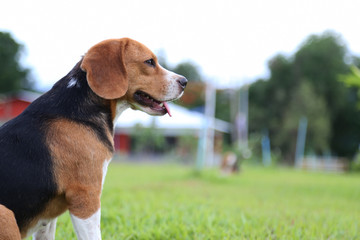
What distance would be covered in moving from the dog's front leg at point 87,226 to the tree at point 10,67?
35948mm

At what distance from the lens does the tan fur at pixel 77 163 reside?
2244mm

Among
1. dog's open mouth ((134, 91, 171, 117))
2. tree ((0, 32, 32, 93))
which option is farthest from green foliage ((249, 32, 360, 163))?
dog's open mouth ((134, 91, 171, 117))

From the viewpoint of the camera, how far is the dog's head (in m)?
2.56

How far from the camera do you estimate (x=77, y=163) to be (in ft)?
7.56

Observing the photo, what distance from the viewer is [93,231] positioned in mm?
2271

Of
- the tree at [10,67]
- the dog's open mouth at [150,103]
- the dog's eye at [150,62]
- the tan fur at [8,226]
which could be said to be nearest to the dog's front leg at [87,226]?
the tan fur at [8,226]

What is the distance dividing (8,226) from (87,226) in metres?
0.45

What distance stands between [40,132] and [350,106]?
129ft

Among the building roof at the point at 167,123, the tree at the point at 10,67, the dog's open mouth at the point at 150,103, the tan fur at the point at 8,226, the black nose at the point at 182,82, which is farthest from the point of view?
the tree at the point at 10,67

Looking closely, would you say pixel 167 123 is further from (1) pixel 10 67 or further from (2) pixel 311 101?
(1) pixel 10 67

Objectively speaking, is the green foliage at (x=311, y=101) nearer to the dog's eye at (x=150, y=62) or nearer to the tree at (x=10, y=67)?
the tree at (x=10, y=67)

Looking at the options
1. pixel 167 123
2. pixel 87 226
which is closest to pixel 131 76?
Answer: pixel 87 226

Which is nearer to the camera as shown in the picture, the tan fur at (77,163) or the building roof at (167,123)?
the tan fur at (77,163)

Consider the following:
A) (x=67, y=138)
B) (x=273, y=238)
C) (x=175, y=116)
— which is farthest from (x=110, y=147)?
(x=175, y=116)
